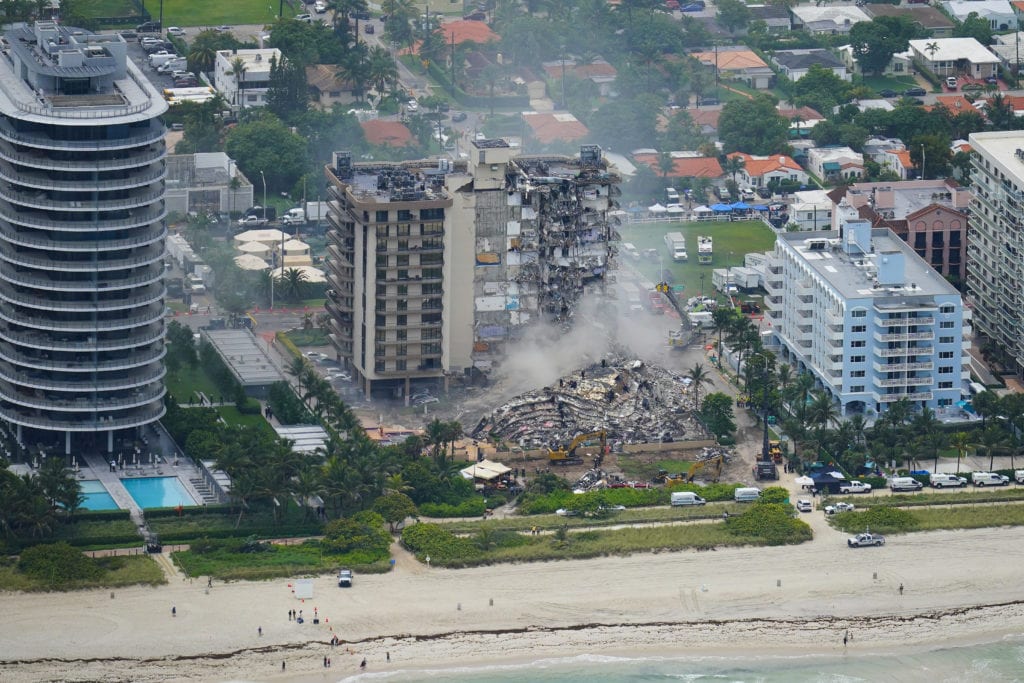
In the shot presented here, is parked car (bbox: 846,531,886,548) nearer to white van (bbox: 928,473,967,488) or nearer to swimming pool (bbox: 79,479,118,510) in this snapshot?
white van (bbox: 928,473,967,488)

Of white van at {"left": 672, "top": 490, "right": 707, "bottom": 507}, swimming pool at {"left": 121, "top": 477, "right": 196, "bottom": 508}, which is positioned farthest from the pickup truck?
swimming pool at {"left": 121, "top": 477, "right": 196, "bottom": 508}

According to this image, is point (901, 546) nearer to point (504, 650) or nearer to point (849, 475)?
point (849, 475)

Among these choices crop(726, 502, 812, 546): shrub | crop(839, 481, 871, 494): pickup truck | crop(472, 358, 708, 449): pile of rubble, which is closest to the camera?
crop(726, 502, 812, 546): shrub

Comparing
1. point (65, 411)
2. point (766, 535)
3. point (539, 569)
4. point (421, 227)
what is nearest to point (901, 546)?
point (766, 535)

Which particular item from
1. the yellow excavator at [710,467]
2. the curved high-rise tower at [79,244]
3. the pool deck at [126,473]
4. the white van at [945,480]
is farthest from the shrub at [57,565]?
the white van at [945,480]

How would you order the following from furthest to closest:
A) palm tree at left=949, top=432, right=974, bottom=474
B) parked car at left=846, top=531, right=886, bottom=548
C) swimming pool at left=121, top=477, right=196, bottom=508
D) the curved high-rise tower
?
palm tree at left=949, top=432, right=974, bottom=474
the curved high-rise tower
swimming pool at left=121, top=477, right=196, bottom=508
parked car at left=846, top=531, right=886, bottom=548

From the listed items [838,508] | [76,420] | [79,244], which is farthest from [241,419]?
[838,508]

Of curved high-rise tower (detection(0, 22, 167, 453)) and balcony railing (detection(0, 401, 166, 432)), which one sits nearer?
curved high-rise tower (detection(0, 22, 167, 453))
